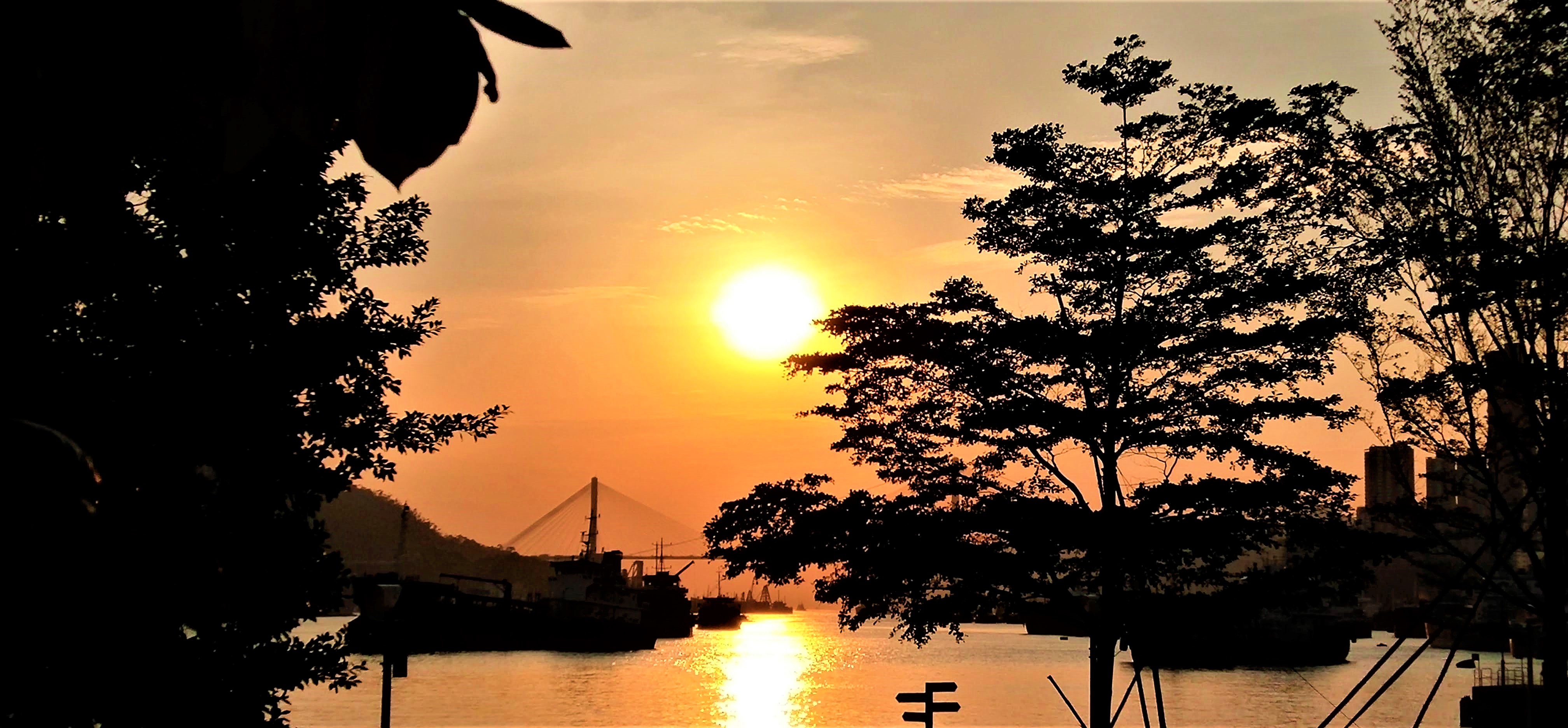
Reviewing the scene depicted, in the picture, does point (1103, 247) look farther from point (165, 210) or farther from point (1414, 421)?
point (165, 210)

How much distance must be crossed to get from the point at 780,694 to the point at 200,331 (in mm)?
88670

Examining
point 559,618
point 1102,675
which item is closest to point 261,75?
point 1102,675

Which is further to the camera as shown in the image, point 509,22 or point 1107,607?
point 1107,607

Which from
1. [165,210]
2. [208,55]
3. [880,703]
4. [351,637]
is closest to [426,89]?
[208,55]

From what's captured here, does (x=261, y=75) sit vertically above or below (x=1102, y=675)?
above

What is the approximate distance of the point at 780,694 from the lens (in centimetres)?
9694

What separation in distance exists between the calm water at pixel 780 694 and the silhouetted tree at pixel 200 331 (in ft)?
175

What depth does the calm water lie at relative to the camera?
72.1 metres

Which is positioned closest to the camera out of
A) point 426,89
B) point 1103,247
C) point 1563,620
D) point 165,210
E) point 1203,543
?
point 426,89

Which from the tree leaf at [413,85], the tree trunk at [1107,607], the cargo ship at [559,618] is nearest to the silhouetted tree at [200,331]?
the tree leaf at [413,85]

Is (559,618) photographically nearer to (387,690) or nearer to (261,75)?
(387,690)

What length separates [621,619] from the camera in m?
137

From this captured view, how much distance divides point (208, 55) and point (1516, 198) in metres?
21.0

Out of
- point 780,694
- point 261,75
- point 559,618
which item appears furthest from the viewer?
point 559,618
